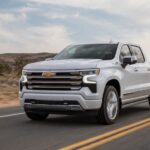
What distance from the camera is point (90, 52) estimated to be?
1121cm

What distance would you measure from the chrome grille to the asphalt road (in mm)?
826

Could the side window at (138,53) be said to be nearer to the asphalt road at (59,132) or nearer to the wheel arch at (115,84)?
the asphalt road at (59,132)

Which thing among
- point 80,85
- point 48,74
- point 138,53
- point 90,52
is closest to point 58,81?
point 48,74

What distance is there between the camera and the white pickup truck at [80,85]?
9594mm

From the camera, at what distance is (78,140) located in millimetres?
7992

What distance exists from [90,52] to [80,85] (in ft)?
5.86

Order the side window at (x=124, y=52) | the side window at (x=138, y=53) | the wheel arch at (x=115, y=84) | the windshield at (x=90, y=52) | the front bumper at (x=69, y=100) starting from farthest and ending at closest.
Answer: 1. the side window at (x=138, y=53)
2. the side window at (x=124, y=52)
3. the windshield at (x=90, y=52)
4. the wheel arch at (x=115, y=84)
5. the front bumper at (x=69, y=100)

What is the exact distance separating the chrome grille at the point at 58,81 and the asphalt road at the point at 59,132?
826 mm

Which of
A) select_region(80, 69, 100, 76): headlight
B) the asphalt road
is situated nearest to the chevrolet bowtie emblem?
select_region(80, 69, 100, 76): headlight

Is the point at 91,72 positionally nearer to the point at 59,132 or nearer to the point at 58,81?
the point at 58,81

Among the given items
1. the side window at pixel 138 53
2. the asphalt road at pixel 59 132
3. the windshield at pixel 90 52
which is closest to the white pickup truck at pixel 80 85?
the windshield at pixel 90 52

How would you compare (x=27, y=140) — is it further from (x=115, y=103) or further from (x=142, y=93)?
(x=142, y=93)

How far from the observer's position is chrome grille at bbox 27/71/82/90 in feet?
31.6

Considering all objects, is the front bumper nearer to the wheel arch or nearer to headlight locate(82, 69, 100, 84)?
headlight locate(82, 69, 100, 84)
